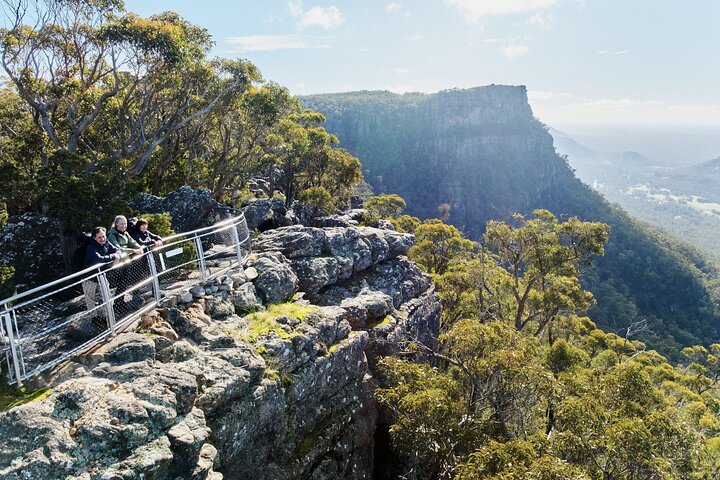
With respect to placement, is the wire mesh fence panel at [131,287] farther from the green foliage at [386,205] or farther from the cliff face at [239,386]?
the green foliage at [386,205]

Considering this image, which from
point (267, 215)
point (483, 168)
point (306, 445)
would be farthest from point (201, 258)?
point (483, 168)

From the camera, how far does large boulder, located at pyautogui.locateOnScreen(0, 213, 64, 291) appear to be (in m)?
11.9

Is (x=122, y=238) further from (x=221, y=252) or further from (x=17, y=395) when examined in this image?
(x=17, y=395)

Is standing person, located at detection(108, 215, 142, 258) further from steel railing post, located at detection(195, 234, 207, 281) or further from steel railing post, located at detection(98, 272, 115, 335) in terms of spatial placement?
steel railing post, located at detection(98, 272, 115, 335)

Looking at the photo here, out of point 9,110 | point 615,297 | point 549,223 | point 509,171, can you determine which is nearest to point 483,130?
point 509,171

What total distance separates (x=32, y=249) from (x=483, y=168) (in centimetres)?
17417

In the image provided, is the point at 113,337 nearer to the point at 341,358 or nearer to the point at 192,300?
the point at 192,300

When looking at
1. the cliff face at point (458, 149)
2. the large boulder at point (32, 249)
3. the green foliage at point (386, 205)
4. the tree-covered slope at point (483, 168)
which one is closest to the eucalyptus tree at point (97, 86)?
the large boulder at point (32, 249)

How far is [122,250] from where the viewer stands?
8992mm

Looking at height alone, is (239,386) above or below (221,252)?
below

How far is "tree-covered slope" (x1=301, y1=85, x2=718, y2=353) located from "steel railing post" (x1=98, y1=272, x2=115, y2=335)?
4205 inches

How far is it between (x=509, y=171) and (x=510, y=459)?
6986 inches

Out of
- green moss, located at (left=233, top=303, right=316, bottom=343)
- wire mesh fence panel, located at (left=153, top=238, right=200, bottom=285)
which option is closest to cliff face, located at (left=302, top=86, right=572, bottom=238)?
green moss, located at (left=233, top=303, right=316, bottom=343)

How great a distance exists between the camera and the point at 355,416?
452 inches
